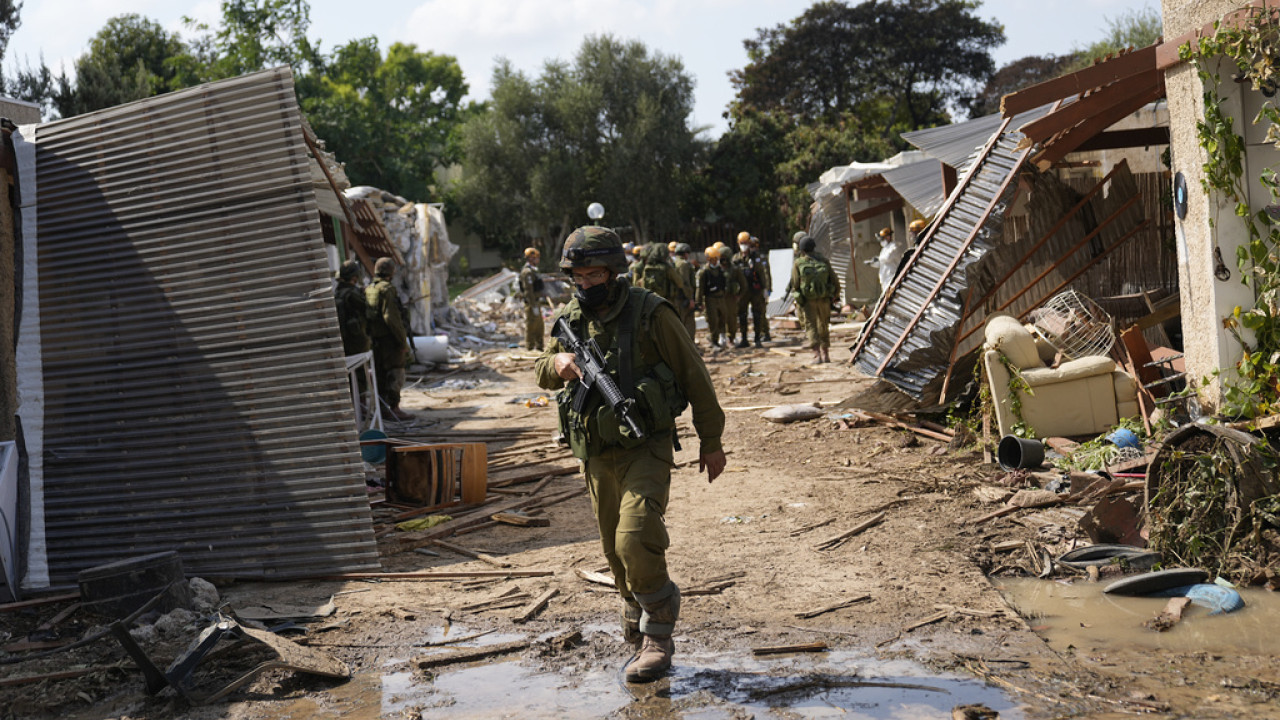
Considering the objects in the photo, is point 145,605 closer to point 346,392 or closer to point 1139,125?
point 346,392

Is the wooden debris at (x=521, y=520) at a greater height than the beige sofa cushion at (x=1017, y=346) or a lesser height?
lesser

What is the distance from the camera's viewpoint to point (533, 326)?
18109mm

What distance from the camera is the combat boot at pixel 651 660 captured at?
4.17m

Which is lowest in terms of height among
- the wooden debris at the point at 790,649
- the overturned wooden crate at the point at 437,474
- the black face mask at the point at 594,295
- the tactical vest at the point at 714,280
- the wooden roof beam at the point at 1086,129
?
the wooden debris at the point at 790,649

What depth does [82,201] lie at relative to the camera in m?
6.33

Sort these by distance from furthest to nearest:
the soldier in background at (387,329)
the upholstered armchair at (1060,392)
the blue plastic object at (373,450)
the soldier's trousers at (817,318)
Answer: the soldier's trousers at (817,318) → the soldier in background at (387,329) → the blue plastic object at (373,450) → the upholstered armchair at (1060,392)

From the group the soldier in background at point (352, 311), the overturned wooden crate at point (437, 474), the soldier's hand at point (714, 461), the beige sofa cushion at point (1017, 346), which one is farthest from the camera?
the soldier in background at point (352, 311)

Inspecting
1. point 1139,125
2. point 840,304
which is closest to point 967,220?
point 1139,125

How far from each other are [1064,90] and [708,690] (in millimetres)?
4765

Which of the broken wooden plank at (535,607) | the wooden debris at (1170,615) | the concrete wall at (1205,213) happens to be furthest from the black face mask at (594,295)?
the concrete wall at (1205,213)

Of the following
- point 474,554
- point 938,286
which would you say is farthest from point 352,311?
point 938,286

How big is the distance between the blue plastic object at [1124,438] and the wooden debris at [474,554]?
4.24 meters

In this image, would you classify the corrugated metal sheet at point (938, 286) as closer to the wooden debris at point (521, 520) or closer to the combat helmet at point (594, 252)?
the wooden debris at point (521, 520)

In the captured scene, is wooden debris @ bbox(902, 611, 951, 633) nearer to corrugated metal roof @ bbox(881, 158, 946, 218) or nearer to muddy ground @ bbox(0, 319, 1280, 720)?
muddy ground @ bbox(0, 319, 1280, 720)
